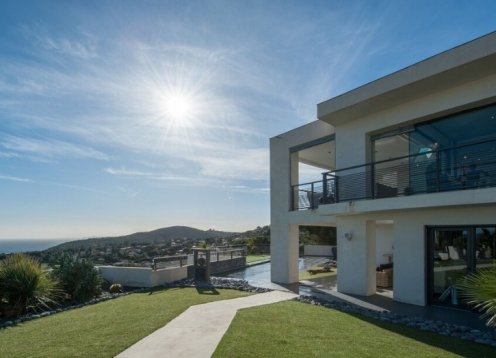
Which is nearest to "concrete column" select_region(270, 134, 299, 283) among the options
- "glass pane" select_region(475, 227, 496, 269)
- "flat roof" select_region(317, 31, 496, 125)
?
"flat roof" select_region(317, 31, 496, 125)

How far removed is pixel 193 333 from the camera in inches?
322

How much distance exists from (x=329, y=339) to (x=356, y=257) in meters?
6.45

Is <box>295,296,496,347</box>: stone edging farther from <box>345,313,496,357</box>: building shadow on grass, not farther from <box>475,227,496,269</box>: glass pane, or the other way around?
<box>475,227,496,269</box>: glass pane

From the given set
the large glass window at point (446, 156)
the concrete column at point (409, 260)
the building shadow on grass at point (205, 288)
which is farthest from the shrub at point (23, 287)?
the large glass window at point (446, 156)

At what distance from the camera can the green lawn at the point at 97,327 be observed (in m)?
7.25

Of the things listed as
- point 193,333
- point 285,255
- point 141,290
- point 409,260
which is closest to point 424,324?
point 409,260

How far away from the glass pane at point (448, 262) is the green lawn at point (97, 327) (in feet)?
22.0

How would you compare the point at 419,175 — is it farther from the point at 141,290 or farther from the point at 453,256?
the point at 141,290

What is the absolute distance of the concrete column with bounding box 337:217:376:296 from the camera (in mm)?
13188

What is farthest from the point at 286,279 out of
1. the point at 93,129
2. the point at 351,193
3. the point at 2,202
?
the point at 2,202

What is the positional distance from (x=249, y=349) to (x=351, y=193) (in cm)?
817

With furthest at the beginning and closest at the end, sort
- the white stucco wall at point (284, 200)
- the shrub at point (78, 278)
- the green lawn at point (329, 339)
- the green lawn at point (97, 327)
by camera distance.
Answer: the white stucco wall at point (284, 200)
the shrub at point (78, 278)
the green lawn at point (97, 327)
the green lawn at point (329, 339)

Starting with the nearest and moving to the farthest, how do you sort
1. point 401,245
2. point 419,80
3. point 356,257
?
point 419,80, point 401,245, point 356,257

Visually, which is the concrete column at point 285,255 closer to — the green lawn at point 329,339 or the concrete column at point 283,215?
the concrete column at point 283,215
